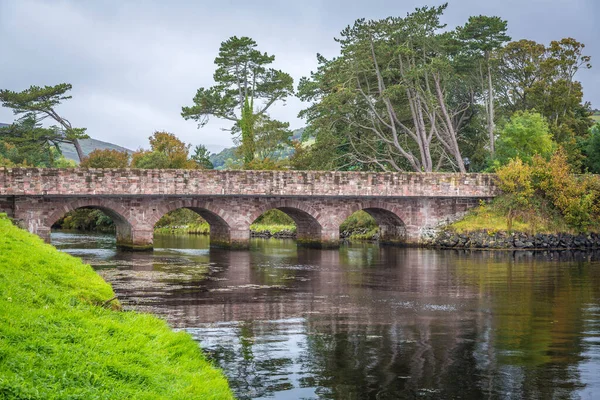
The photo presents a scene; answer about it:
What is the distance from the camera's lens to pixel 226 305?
17.6 meters

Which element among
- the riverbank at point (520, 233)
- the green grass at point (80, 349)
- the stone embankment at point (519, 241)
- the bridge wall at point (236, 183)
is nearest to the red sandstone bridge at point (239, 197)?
the bridge wall at point (236, 183)

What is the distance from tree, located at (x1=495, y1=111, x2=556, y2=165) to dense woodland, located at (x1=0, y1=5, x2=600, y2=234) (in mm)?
84

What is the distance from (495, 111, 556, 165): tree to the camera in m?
45.2

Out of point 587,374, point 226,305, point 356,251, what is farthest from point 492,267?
point 587,374

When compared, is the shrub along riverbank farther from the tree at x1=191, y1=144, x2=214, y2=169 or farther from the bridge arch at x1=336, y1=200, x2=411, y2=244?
the tree at x1=191, y1=144, x2=214, y2=169

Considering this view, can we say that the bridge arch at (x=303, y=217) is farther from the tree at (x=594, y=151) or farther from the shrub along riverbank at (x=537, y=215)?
the tree at (x=594, y=151)

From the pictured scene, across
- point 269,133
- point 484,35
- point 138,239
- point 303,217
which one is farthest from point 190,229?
point 484,35

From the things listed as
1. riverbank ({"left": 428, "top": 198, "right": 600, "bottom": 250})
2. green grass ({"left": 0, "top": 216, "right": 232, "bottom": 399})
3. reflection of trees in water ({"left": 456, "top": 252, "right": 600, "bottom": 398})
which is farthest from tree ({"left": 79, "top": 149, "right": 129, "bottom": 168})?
green grass ({"left": 0, "top": 216, "right": 232, "bottom": 399})

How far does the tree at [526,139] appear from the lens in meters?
45.2

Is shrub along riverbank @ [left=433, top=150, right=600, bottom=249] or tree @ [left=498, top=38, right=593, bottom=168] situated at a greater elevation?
tree @ [left=498, top=38, right=593, bottom=168]

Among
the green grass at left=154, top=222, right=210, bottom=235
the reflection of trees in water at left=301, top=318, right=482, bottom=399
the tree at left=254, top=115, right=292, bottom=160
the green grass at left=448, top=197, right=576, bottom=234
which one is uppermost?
the tree at left=254, top=115, right=292, bottom=160

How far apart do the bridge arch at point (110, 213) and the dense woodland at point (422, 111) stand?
53.1 feet

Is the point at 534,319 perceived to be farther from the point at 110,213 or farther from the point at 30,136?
the point at 30,136

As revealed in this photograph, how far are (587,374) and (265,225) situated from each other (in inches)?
1825
